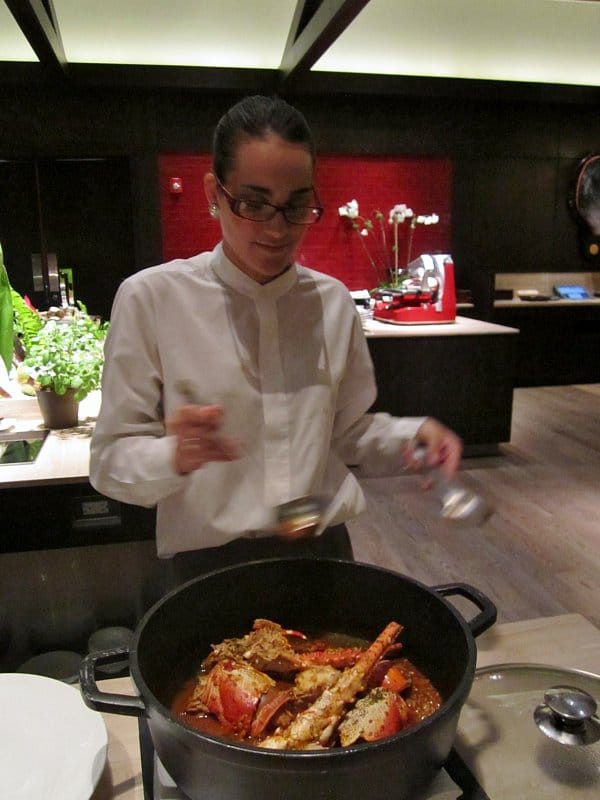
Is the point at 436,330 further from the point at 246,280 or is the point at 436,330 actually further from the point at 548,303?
the point at 246,280

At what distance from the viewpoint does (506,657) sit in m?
0.97

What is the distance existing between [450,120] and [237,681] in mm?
7233

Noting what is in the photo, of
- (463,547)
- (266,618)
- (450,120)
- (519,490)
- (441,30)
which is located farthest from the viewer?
(450,120)

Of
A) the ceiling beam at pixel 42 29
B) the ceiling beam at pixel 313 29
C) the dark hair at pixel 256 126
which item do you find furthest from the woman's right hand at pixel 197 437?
the ceiling beam at pixel 42 29

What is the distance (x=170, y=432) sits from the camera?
869 mm

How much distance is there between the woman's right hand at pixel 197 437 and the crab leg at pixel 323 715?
0.30m

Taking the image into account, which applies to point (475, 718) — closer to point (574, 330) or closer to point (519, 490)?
point (519, 490)

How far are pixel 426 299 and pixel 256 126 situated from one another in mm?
4277

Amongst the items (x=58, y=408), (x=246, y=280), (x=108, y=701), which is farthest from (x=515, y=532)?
A: (x=108, y=701)

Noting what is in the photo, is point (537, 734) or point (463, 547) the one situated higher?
point (537, 734)

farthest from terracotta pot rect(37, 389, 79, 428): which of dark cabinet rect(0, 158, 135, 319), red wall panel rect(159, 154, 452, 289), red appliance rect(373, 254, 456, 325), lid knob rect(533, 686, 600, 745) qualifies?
dark cabinet rect(0, 158, 135, 319)

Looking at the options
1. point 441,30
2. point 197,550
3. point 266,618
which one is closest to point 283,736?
point 266,618

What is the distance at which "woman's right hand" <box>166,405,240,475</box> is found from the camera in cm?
84

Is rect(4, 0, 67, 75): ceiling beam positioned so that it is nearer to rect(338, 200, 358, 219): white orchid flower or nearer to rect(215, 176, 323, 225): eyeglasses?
rect(338, 200, 358, 219): white orchid flower
